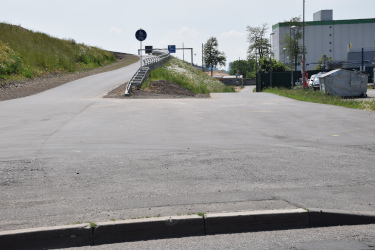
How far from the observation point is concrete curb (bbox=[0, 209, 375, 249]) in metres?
4.75

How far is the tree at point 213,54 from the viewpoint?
118562mm

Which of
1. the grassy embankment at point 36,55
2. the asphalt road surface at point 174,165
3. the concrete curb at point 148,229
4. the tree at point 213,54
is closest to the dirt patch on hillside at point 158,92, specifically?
the grassy embankment at point 36,55

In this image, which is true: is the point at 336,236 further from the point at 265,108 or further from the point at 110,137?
the point at 265,108

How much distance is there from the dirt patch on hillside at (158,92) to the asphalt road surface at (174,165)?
374 inches

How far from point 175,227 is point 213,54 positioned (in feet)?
382

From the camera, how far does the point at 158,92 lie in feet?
93.2

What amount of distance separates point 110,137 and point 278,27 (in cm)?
14576

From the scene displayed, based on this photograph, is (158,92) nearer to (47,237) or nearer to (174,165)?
(174,165)

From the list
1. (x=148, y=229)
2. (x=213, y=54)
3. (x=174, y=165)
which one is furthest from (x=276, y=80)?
(x=213, y=54)

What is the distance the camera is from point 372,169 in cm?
802

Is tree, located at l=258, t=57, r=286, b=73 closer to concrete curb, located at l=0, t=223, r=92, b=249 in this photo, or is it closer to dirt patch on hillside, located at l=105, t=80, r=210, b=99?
dirt patch on hillside, located at l=105, t=80, r=210, b=99

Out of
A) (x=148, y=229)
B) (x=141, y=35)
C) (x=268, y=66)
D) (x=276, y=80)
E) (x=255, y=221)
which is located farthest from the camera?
(x=268, y=66)

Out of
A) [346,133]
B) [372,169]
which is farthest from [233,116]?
[372,169]

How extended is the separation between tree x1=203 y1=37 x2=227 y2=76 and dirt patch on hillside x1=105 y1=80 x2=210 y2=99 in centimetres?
8860
